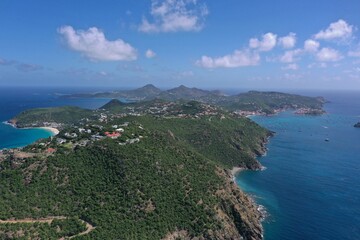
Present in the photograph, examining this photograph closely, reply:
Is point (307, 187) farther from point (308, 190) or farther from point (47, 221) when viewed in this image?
point (47, 221)

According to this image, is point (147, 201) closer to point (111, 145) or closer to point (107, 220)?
point (107, 220)

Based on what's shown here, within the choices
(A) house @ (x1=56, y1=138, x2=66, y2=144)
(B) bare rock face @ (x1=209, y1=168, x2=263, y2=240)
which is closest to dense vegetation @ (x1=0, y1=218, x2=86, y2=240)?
(B) bare rock face @ (x1=209, y1=168, x2=263, y2=240)

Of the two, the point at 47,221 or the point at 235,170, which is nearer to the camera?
the point at 47,221

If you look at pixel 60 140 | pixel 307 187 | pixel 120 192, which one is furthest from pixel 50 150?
pixel 307 187

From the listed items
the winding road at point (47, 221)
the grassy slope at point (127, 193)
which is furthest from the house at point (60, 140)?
the winding road at point (47, 221)

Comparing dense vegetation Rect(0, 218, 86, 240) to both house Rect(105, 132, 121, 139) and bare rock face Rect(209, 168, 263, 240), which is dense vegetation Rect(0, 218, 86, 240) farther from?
house Rect(105, 132, 121, 139)

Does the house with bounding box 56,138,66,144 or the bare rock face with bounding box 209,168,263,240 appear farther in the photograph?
the house with bounding box 56,138,66,144

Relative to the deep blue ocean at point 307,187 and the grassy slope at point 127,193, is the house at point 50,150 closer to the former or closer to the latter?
the grassy slope at point 127,193

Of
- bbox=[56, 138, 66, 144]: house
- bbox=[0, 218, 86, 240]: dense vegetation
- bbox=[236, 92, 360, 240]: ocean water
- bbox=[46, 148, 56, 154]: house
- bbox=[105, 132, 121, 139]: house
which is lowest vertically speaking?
bbox=[236, 92, 360, 240]: ocean water

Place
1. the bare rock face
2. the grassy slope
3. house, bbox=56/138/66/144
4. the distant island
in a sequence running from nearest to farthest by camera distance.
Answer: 1. the distant island
2. the grassy slope
3. the bare rock face
4. house, bbox=56/138/66/144

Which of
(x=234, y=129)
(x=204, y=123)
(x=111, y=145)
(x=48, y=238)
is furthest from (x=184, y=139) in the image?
(x=48, y=238)
